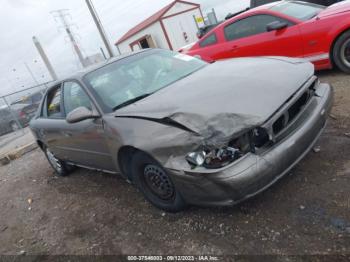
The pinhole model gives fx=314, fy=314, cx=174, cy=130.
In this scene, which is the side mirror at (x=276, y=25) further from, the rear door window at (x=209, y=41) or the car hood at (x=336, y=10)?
the rear door window at (x=209, y=41)

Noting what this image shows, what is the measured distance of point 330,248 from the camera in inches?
85.7

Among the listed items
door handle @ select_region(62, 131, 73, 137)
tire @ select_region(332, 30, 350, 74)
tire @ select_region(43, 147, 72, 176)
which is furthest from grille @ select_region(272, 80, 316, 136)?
tire @ select_region(43, 147, 72, 176)

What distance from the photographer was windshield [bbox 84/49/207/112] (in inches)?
133

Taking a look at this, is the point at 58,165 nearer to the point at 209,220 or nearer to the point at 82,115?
the point at 82,115

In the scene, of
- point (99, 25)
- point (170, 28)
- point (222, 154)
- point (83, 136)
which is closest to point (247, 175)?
point (222, 154)

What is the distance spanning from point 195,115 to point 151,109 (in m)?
0.52

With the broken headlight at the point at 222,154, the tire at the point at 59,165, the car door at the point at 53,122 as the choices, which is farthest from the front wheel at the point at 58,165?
the broken headlight at the point at 222,154

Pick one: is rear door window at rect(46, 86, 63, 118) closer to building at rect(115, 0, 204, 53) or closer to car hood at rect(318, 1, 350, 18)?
car hood at rect(318, 1, 350, 18)

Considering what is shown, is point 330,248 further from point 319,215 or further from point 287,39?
point 287,39

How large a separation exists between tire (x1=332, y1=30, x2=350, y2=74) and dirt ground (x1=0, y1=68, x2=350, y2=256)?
0.86 metres

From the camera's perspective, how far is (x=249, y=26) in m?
6.41

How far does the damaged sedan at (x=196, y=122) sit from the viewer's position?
238 cm

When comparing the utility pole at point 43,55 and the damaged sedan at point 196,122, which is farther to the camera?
the utility pole at point 43,55

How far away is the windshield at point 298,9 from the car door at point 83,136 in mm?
4182
